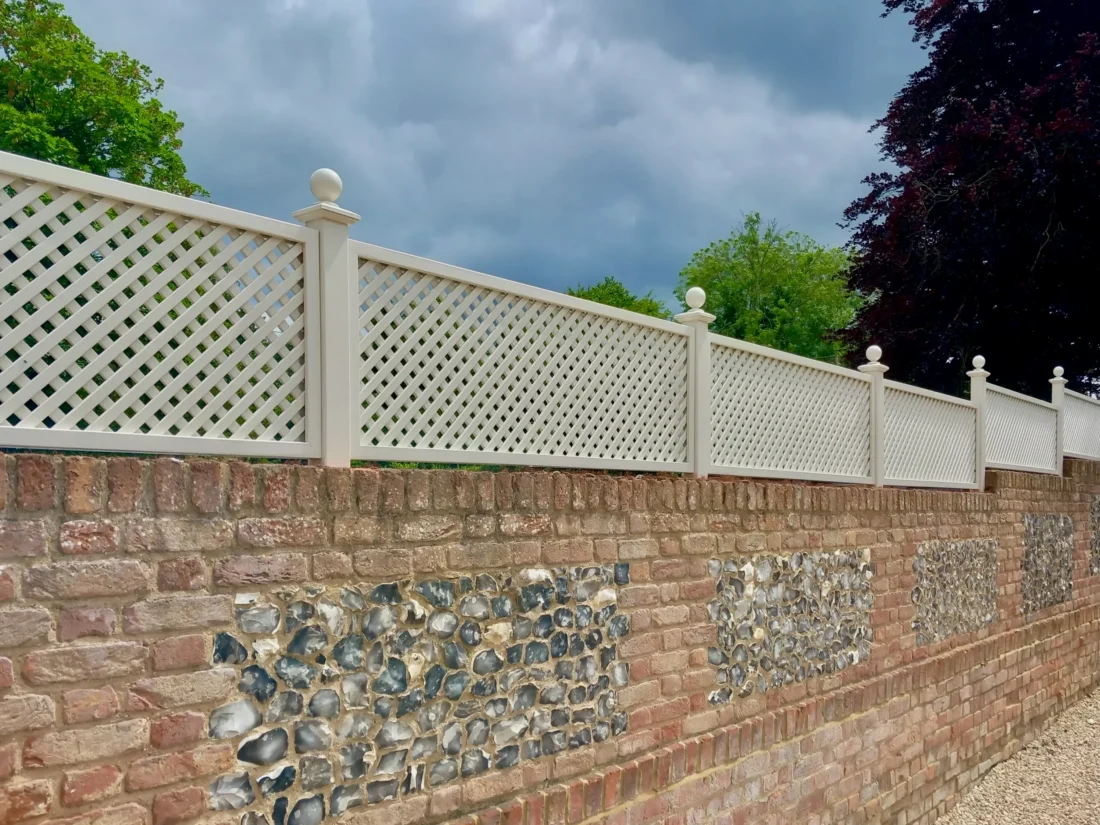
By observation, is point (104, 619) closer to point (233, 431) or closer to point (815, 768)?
point (233, 431)

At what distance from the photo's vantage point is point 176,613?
2.59 m

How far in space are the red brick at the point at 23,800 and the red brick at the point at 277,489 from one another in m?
0.96

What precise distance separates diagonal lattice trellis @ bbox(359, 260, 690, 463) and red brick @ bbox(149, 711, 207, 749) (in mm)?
1062

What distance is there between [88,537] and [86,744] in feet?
1.85

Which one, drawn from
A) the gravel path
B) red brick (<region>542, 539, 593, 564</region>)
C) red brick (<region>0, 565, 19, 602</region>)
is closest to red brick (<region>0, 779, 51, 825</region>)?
red brick (<region>0, 565, 19, 602</region>)

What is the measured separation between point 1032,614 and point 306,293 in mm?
8529

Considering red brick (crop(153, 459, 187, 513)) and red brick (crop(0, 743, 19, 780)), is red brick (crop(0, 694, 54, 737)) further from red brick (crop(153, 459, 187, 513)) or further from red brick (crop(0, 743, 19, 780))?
red brick (crop(153, 459, 187, 513))

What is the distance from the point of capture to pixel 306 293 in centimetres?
312

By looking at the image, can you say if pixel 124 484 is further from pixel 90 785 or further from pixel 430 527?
pixel 430 527

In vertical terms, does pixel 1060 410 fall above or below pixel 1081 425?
above

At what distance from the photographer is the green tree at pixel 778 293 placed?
98.1 ft

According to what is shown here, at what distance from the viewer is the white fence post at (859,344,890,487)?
6602 mm

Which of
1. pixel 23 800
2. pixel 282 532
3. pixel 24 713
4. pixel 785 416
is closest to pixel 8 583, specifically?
pixel 24 713

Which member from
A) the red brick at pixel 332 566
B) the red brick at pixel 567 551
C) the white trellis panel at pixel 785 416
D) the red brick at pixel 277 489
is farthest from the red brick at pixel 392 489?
the white trellis panel at pixel 785 416
